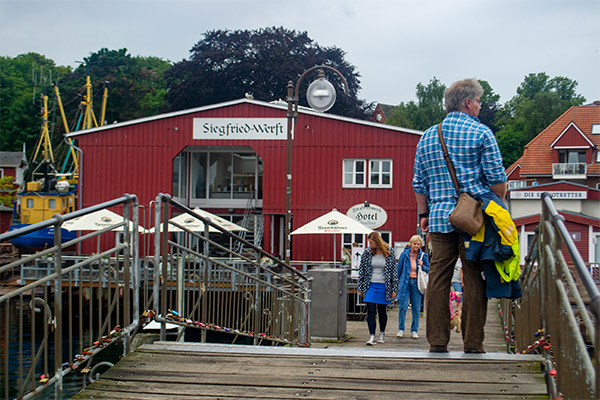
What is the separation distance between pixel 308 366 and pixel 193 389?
0.84 m

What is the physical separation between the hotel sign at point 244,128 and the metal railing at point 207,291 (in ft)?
77.2

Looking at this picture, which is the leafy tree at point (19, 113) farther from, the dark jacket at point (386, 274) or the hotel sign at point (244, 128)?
the dark jacket at point (386, 274)

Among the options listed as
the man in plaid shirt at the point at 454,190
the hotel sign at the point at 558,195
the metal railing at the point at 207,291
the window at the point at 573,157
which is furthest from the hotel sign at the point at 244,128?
the window at the point at 573,157

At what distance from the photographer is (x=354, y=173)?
33.3 m

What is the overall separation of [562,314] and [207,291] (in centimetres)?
411

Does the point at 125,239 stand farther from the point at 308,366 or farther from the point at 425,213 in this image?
the point at 425,213

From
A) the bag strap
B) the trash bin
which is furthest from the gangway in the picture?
the trash bin

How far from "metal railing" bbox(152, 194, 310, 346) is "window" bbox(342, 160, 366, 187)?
22.9 metres

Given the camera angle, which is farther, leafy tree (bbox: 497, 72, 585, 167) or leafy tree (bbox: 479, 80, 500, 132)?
leafy tree (bbox: 479, 80, 500, 132)

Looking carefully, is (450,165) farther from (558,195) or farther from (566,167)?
(566,167)

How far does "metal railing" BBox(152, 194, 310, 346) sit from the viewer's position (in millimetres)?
6195

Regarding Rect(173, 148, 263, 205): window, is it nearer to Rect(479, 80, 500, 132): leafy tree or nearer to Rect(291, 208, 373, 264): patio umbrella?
Rect(291, 208, 373, 264): patio umbrella

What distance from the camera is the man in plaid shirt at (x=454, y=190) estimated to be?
17.1ft

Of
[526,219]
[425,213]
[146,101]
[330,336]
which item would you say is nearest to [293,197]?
[526,219]
